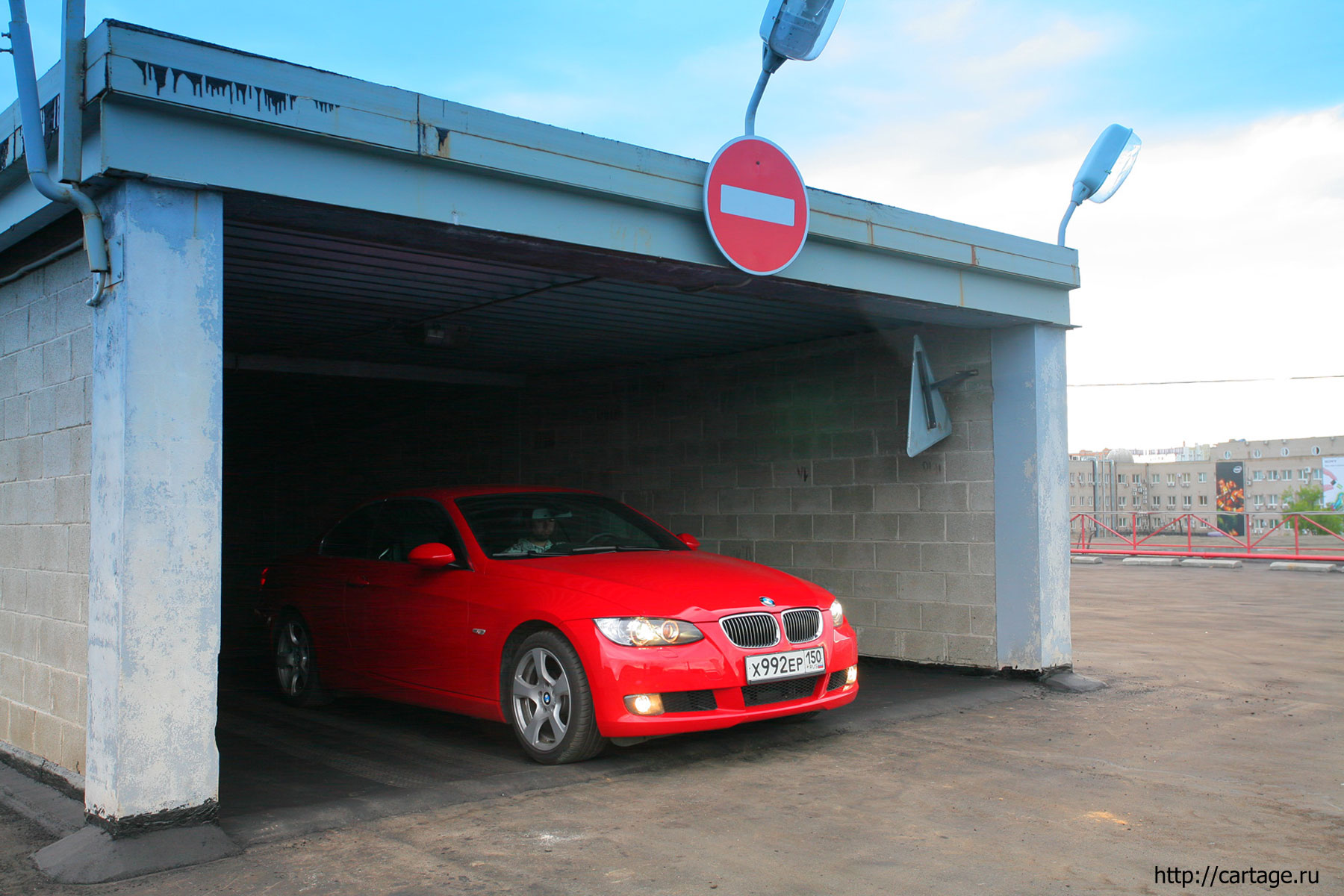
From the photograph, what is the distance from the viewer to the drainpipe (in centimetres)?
423

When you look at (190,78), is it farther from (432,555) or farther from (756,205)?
(756,205)

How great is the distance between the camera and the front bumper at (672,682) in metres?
5.16

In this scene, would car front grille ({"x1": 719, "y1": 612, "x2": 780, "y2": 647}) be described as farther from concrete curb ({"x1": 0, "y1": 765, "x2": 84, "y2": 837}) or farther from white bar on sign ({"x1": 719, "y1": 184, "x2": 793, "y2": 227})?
concrete curb ({"x1": 0, "y1": 765, "x2": 84, "y2": 837})

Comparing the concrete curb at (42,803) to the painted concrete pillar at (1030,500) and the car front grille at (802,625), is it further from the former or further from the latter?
the painted concrete pillar at (1030,500)

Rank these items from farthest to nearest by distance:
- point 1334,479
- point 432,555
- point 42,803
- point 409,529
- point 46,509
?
point 1334,479 < point 409,529 < point 432,555 < point 46,509 < point 42,803

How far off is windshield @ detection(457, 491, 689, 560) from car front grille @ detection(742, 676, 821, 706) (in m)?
1.42

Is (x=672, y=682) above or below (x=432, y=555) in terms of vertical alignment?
below

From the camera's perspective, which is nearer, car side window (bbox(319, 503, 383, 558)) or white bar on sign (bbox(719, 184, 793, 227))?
white bar on sign (bbox(719, 184, 793, 227))

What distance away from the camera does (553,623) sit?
5.44 metres

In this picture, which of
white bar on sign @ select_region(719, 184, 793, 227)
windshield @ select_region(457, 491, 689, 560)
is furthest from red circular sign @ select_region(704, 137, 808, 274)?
windshield @ select_region(457, 491, 689, 560)

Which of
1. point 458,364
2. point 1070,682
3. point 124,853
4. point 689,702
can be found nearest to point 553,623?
point 689,702

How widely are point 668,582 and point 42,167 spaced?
3.35 m

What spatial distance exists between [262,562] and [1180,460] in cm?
13385

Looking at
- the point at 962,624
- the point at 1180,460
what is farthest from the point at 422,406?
the point at 1180,460
